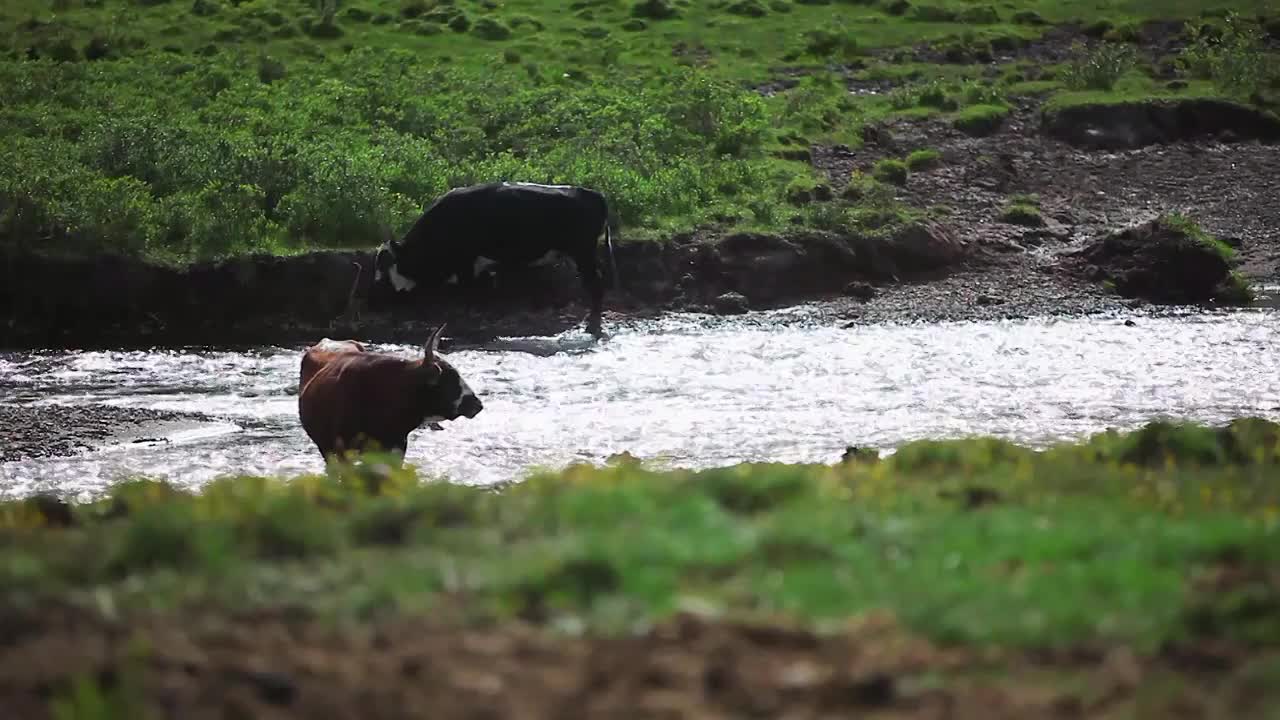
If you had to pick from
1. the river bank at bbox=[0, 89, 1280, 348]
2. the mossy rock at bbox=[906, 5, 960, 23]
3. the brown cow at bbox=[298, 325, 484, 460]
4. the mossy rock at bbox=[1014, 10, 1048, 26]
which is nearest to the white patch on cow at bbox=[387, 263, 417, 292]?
the river bank at bbox=[0, 89, 1280, 348]

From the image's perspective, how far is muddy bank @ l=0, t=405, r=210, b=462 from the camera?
15.8m

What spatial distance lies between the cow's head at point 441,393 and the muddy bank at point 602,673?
7.41 metres

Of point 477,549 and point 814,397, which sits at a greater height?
point 477,549

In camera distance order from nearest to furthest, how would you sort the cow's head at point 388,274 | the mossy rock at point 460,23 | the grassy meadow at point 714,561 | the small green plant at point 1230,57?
1. the grassy meadow at point 714,561
2. the cow's head at point 388,274
3. the small green plant at point 1230,57
4. the mossy rock at point 460,23

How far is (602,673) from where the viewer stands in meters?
5.05

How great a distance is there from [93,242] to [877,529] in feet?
55.8

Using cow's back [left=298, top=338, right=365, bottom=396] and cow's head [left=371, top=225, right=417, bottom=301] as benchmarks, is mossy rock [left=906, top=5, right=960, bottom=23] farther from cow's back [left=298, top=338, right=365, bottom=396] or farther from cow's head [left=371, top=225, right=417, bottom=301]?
cow's back [left=298, top=338, right=365, bottom=396]

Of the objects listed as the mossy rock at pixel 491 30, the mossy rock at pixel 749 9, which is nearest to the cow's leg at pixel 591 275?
the mossy rock at pixel 491 30

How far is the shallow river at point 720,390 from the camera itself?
51.2 ft

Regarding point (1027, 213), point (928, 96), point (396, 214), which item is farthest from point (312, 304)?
point (928, 96)

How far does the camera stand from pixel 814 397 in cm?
1805

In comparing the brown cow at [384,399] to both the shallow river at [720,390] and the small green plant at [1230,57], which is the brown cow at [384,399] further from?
the small green plant at [1230,57]

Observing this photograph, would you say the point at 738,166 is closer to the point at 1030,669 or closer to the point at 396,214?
the point at 396,214

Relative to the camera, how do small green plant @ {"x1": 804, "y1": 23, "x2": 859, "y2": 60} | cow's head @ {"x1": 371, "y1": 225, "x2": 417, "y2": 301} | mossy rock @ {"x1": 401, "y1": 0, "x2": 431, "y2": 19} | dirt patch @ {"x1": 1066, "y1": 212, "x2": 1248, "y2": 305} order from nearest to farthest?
1. cow's head @ {"x1": 371, "y1": 225, "x2": 417, "y2": 301}
2. dirt patch @ {"x1": 1066, "y1": 212, "x2": 1248, "y2": 305}
3. small green plant @ {"x1": 804, "y1": 23, "x2": 859, "y2": 60}
4. mossy rock @ {"x1": 401, "y1": 0, "x2": 431, "y2": 19}
